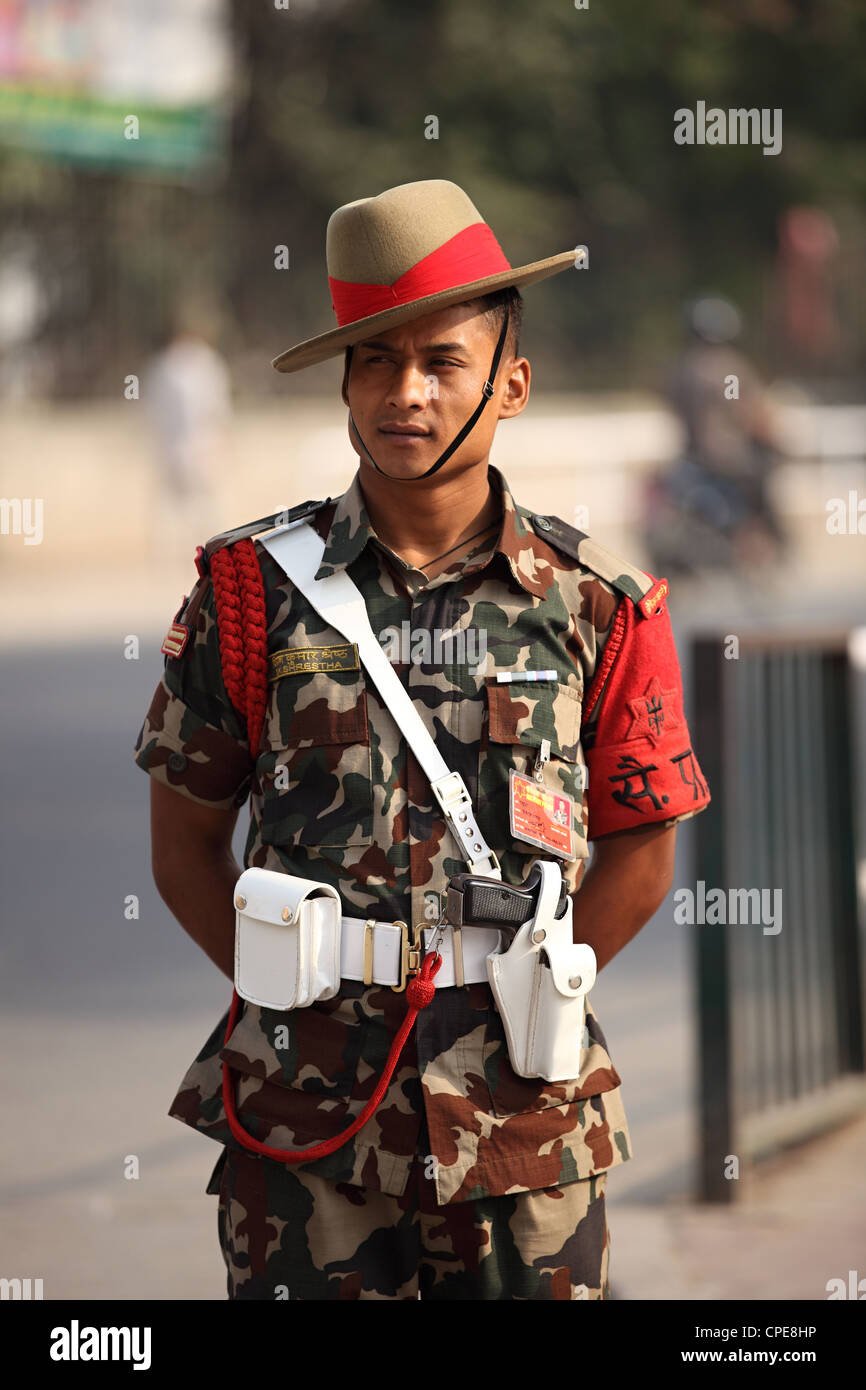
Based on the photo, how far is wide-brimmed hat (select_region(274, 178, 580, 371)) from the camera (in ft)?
7.25

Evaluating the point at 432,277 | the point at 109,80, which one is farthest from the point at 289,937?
the point at 109,80

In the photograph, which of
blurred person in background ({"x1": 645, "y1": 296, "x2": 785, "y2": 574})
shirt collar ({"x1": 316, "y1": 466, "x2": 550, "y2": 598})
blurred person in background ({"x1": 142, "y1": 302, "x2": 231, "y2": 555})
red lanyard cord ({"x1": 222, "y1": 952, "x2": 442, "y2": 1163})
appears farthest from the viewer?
blurred person in background ({"x1": 142, "y1": 302, "x2": 231, "y2": 555})

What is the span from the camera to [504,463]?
737 inches

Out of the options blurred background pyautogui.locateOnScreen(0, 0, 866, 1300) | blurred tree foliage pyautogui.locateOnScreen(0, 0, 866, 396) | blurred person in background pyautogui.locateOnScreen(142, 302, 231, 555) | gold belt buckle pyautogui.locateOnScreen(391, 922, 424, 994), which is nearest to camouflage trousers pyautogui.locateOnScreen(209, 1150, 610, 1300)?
gold belt buckle pyautogui.locateOnScreen(391, 922, 424, 994)

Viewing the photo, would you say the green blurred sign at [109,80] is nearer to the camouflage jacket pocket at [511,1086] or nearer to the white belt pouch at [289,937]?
the white belt pouch at [289,937]

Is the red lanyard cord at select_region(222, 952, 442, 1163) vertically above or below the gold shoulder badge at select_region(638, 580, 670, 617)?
below

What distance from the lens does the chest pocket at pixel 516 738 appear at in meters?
2.26

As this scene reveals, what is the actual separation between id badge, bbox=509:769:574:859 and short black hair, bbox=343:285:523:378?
56cm

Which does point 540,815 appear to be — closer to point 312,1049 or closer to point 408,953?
point 408,953

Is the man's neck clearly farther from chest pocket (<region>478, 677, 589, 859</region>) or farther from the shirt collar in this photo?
chest pocket (<region>478, 677, 589, 859</region>)

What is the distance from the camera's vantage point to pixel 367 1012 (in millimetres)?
2236

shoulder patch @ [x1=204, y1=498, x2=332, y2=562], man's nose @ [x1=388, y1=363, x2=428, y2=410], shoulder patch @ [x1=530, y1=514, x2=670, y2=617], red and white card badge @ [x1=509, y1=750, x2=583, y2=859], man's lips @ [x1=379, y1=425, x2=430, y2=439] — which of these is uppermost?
man's nose @ [x1=388, y1=363, x2=428, y2=410]

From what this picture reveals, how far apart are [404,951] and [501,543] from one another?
541mm

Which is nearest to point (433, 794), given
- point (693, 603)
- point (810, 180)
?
point (693, 603)
